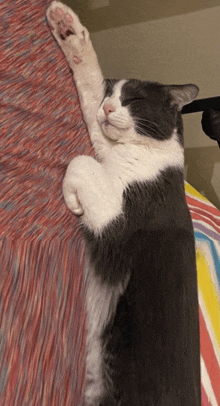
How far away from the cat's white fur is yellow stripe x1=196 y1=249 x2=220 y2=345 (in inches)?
11.9

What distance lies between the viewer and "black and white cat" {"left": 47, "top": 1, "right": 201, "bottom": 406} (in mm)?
835

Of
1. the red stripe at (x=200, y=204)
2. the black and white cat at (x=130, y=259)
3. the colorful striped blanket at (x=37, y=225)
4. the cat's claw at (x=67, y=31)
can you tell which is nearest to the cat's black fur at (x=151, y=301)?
the black and white cat at (x=130, y=259)

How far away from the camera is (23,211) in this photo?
664 mm

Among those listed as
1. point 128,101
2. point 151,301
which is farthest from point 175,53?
point 151,301

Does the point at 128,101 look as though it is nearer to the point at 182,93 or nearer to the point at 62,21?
the point at 182,93

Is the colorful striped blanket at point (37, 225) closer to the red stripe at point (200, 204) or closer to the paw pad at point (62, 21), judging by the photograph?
the paw pad at point (62, 21)

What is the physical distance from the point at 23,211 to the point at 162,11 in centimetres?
143

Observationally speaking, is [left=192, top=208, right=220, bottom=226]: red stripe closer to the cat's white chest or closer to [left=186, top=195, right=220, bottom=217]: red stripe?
[left=186, top=195, right=220, bottom=217]: red stripe

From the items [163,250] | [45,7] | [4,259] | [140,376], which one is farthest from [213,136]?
[4,259]

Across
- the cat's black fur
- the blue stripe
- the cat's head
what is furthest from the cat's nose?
the blue stripe

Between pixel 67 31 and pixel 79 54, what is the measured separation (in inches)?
2.4

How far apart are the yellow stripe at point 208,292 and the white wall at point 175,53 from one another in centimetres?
81

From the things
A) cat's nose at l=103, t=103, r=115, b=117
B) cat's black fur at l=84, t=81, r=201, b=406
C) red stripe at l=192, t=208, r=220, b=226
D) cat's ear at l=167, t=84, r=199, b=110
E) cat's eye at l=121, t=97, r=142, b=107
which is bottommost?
red stripe at l=192, t=208, r=220, b=226

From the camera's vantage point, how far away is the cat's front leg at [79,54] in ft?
2.84
